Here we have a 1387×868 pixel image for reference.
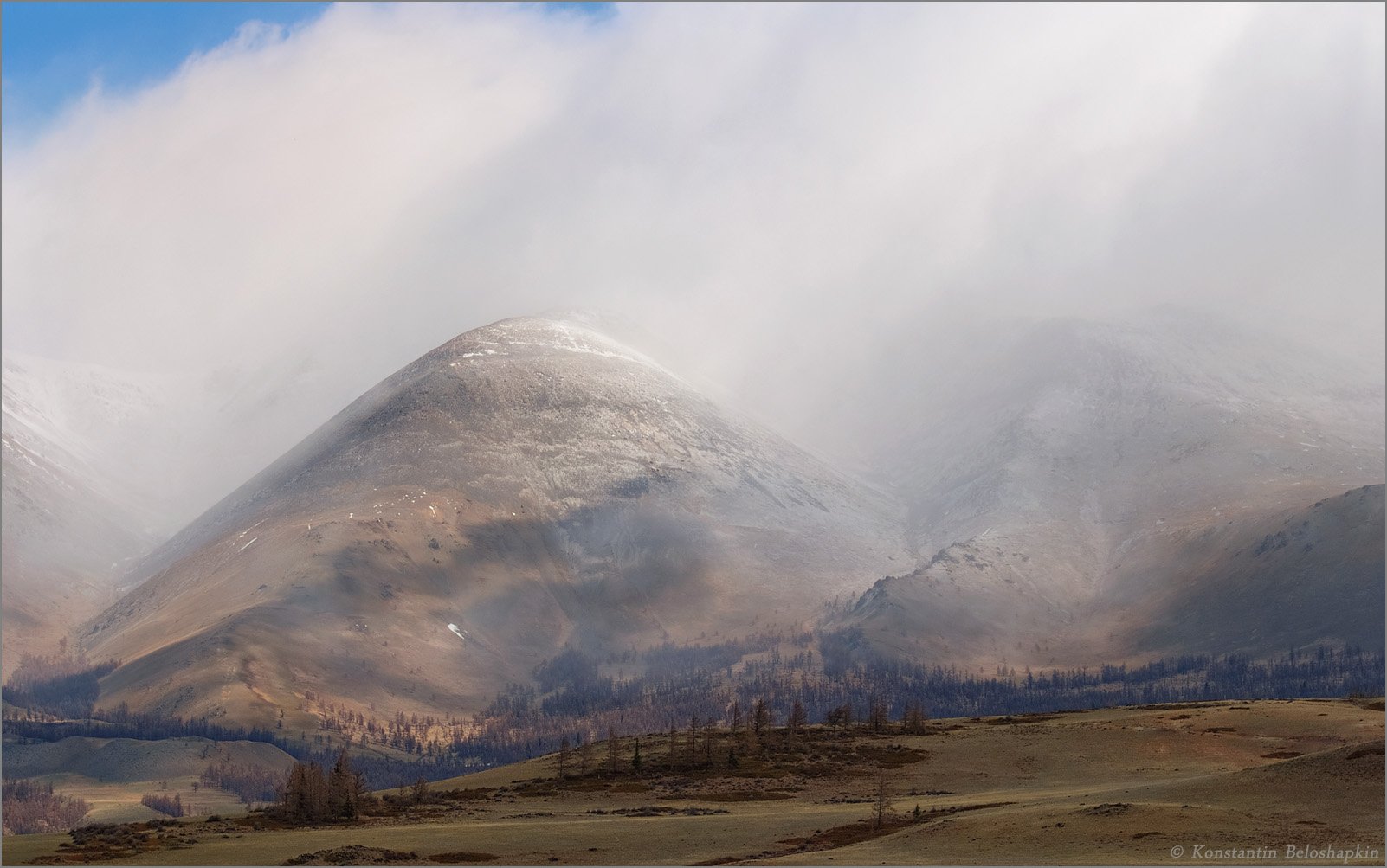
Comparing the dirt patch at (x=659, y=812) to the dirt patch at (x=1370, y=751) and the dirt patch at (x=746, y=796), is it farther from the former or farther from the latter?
the dirt patch at (x=1370, y=751)

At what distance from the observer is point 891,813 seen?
396 feet

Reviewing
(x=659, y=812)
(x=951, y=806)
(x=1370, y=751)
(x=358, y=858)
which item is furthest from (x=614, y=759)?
(x=1370, y=751)

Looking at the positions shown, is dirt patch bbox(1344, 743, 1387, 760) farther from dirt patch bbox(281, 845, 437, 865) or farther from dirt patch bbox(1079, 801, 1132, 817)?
A: dirt patch bbox(281, 845, 437, 865)

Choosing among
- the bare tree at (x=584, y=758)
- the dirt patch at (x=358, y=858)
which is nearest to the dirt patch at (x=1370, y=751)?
the dirt patch at (x=358, y=858)

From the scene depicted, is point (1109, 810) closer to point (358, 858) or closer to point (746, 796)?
point (746, 796)

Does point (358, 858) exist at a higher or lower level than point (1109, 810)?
lower

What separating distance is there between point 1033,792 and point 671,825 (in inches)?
1359

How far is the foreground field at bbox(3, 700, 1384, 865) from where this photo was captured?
325 ft

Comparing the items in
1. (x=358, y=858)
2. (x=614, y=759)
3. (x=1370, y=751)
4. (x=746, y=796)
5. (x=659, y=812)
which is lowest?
(x=358, y=858)

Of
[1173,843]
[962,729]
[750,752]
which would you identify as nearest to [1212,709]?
[962,729]

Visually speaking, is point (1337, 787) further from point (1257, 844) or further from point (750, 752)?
point (750, 752)

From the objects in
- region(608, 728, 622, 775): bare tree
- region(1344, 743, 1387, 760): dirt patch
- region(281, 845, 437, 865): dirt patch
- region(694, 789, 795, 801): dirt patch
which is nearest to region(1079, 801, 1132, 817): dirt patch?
region(1344, 743, 1387, 760): dirt patch

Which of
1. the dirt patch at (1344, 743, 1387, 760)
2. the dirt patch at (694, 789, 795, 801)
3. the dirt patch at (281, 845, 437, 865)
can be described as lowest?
the dirt patch at (281, 845, 437, 865)

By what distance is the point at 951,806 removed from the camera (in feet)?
410
